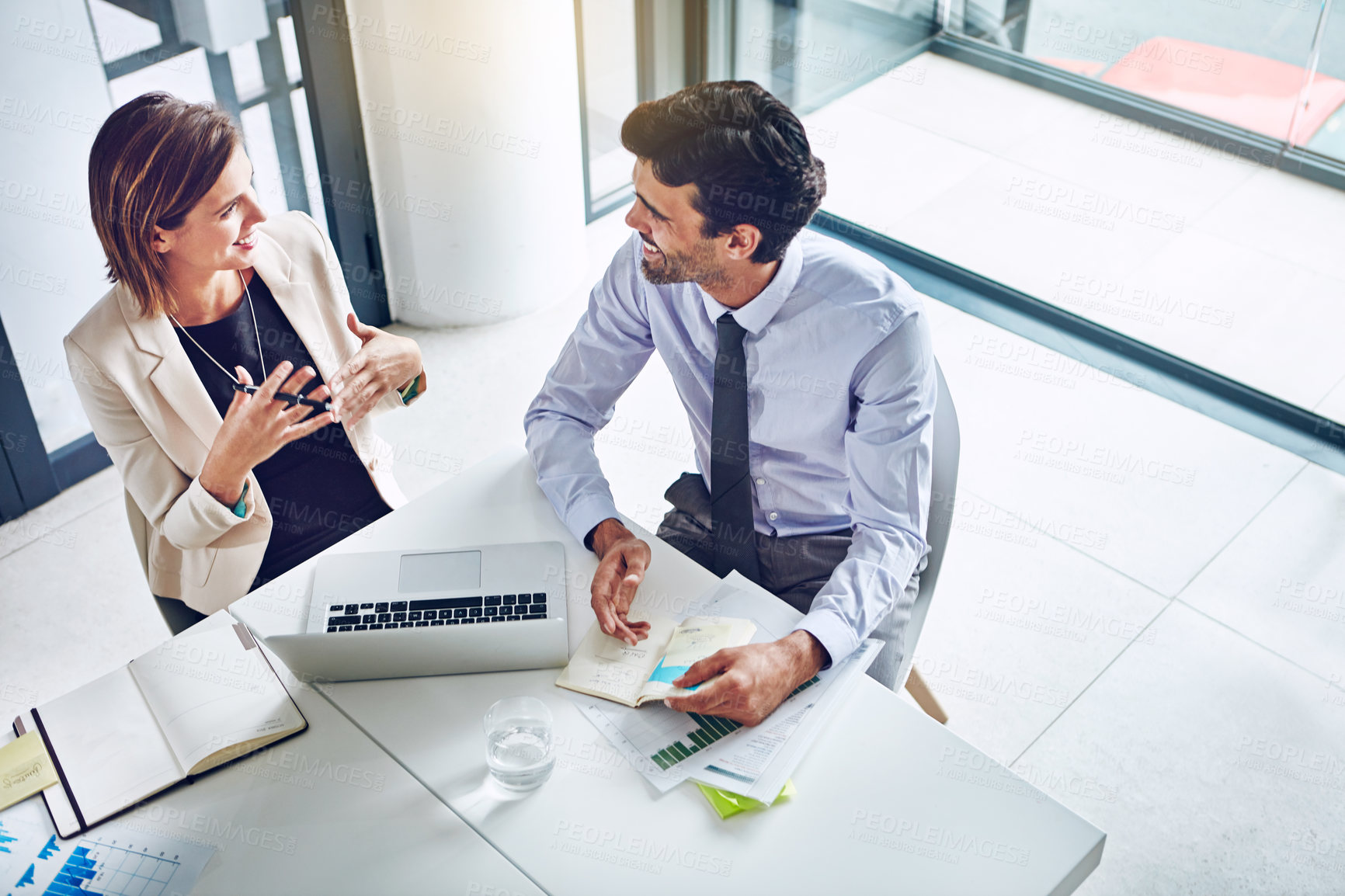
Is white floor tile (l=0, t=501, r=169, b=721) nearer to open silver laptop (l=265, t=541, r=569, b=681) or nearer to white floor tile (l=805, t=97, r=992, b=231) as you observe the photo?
open silver laptop (l=265, t=541, r=569, b=681)

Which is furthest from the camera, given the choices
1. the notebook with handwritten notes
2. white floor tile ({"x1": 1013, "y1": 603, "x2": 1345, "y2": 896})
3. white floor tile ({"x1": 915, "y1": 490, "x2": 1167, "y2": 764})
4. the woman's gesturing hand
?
white floor tile ({"x1": 915, "y1": 490, "x2": 1167, "y2": 764})

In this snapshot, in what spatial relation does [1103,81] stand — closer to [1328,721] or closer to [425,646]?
[1328,721]

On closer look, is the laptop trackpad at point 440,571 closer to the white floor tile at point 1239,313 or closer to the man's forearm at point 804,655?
the man's forearm at point 804,655

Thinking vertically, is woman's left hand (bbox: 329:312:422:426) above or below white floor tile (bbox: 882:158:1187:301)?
above

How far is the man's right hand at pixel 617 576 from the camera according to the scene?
1.68 meters

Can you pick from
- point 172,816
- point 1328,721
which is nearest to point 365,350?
point 172,816

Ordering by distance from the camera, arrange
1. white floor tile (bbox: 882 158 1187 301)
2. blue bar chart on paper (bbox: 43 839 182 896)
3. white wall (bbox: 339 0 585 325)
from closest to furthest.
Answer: blue bar chart on paper (bbox: 43 839 182 896) → white wall (bbox: 339 0 585 325) → white floor tile (bbox: 882 158 1187 301)

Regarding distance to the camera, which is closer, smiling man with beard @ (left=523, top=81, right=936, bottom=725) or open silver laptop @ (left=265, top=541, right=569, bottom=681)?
open silver laptop @ (left=265, top=541, right=569, bottom=681)

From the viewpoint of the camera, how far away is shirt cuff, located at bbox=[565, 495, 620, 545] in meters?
1.86

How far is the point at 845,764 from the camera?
1.50 metres

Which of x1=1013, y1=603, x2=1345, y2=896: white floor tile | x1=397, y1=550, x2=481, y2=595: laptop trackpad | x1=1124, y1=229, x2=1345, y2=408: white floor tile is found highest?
x1=397, y1=550, x2=481, y2=595: laptop trackpad

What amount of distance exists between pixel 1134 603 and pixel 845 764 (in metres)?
1.63

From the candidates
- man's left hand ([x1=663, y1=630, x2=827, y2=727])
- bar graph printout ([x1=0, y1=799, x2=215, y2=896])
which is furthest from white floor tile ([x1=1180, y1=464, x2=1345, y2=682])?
bar graph printout ([x1=0, y1=799, x2=215, y2=896])

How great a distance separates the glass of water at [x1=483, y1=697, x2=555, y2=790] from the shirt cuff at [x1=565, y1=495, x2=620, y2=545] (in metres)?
0.37
